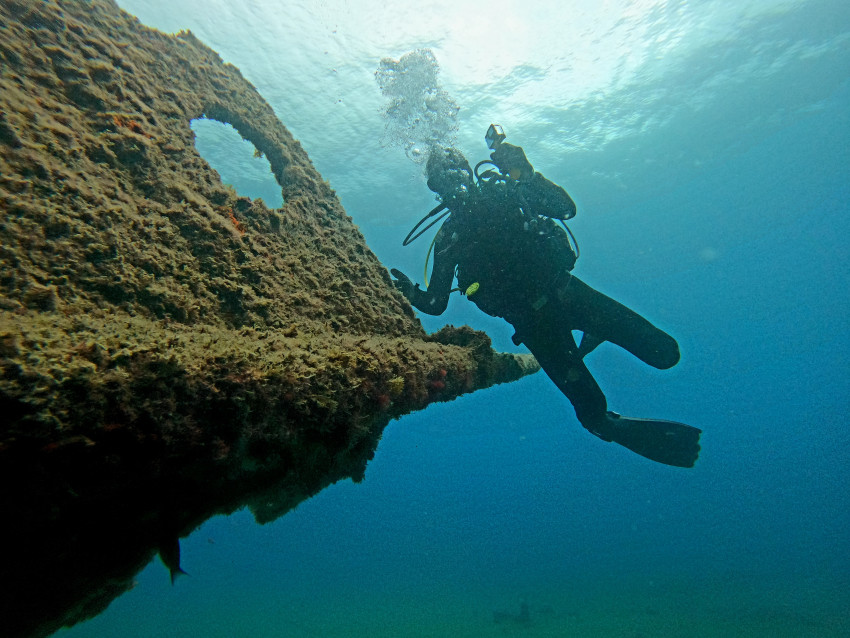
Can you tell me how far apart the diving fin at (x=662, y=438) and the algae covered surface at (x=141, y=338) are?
3.36 m

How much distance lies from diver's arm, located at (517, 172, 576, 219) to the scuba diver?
13 mm

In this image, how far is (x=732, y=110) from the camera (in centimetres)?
2942

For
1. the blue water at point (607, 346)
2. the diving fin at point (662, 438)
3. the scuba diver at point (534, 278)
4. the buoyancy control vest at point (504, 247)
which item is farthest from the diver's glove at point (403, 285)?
the diving fin at point (662, 438)

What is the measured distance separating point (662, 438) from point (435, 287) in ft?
13.6

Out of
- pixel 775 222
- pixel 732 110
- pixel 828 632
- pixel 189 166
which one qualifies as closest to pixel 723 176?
pixel 732 110

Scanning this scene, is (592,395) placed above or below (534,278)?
below

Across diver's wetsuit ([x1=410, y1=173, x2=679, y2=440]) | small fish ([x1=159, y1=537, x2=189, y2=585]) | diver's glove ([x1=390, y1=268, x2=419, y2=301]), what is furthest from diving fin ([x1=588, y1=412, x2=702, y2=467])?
small fish ([x1=159, y1=537, x2=189, y2=585])

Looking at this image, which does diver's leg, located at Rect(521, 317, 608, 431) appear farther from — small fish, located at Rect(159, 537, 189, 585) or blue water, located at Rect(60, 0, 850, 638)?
small fish, located at Rect(159, 537, 189, 585)

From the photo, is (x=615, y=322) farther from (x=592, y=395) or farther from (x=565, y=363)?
(x=592, y=395)

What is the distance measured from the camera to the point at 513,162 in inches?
216

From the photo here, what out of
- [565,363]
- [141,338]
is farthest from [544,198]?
[141,338]

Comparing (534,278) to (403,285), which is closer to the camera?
(403,285)

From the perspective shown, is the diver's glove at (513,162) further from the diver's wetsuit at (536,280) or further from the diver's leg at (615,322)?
the diver's leg at (615,322)

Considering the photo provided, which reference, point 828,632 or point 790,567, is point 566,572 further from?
point 828,632
